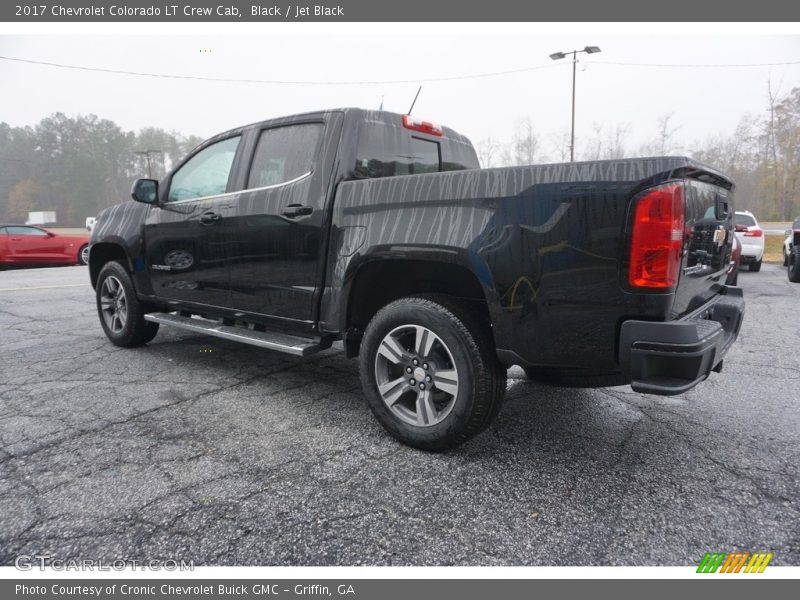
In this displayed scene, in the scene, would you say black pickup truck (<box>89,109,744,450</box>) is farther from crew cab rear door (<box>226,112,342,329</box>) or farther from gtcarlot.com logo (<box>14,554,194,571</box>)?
gtcarlot.com logo (<box>14,554,194,571</box>)

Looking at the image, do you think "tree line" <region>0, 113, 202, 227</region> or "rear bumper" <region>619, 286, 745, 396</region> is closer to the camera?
"rear bumper" <region>619, 286, 745, 396</region>

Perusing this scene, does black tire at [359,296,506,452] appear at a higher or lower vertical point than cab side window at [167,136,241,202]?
lower

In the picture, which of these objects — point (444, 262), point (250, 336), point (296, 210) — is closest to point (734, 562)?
point (444, 262)

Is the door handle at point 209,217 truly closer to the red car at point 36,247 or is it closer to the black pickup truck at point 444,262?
the black pickup truck at point 444,262

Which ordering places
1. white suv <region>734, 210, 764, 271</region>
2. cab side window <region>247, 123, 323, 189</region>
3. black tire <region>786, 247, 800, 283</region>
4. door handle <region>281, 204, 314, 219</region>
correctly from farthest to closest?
white suv <region>734, 210, 764, 271</region> < black tire <region>786, 247, 800, 283</region> < cab side window <region>247, 123, 323, 189</region> < door handle <region>281, 204, 314, 219</region>

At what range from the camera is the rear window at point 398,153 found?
3.14 meters

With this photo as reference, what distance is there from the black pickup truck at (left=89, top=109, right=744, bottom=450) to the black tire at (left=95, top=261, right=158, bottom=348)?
30.2 inches

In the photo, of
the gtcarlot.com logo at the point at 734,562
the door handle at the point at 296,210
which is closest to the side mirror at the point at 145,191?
the door handle at the point at 296,210

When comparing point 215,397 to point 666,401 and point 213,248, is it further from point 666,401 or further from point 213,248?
point 666,401

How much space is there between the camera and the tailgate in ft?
6.87

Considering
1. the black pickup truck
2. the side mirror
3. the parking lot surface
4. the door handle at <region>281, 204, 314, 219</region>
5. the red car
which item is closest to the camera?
the parking lot surface

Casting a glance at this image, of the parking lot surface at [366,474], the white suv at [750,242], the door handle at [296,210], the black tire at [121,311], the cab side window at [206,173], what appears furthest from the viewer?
the white suv at [750,242]

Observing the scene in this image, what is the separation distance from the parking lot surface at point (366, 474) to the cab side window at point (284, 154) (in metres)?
1.50

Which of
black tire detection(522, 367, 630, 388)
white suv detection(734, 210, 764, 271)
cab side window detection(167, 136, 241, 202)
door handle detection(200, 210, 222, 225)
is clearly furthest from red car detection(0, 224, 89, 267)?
white suv detection(734, 210, 764, 271)
